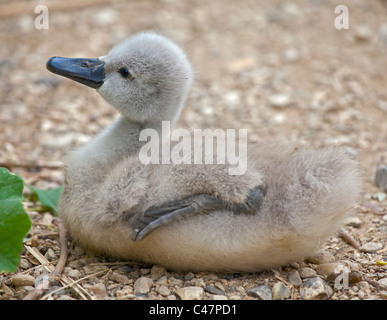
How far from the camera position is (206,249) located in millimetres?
2523

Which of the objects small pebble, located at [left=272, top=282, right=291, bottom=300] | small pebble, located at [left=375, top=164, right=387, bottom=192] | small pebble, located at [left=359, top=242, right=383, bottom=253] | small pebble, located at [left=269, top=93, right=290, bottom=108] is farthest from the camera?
small pebble, located at [left=269, top=93, right=290, bottom=108]

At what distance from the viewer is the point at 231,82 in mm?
5234

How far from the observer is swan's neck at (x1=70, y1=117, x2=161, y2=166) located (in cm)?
284

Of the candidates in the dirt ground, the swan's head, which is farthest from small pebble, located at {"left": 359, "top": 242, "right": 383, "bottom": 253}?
the swan's head

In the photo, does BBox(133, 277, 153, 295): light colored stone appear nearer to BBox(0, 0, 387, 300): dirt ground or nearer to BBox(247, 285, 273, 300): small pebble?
BBox(0, 0, 387, 300): dirt ground

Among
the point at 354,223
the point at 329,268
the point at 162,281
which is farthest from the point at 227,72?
the point at 162,281

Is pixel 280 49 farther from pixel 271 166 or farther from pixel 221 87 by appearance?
pixel 271 166

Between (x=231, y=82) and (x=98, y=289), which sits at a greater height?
(x=231, y=82)

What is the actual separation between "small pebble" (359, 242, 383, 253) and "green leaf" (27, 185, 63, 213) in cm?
172

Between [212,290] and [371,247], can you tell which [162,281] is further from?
[371,247]

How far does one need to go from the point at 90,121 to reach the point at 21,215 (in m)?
2.39

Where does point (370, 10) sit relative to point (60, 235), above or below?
Answer: above

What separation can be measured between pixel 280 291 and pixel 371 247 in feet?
2.46
